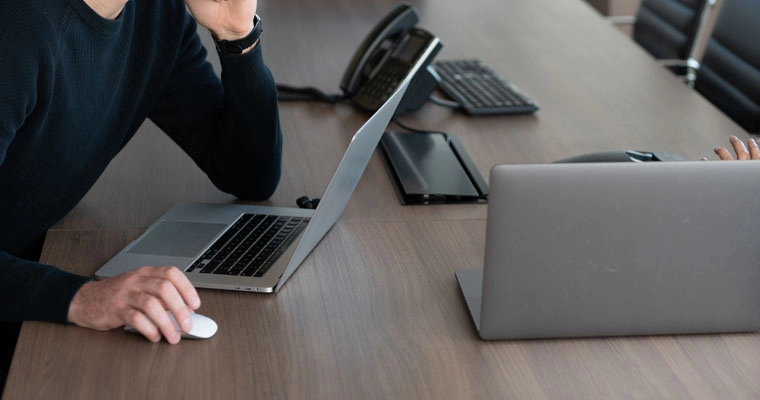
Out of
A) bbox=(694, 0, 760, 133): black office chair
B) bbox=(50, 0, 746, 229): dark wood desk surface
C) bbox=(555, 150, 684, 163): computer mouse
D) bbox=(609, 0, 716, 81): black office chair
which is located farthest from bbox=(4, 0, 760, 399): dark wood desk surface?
bbox=(609, 0, 716, 81): black office chair

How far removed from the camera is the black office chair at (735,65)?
7.66 ft

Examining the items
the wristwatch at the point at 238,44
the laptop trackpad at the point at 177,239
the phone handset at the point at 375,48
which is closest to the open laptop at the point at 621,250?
the laptop trackpad at the point at 177,239

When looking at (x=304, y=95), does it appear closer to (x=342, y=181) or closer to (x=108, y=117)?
(x=108, y=117)

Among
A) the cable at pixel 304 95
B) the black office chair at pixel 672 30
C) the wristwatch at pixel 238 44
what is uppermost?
the wristwatch at pixel 238 44

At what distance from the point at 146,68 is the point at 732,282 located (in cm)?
93

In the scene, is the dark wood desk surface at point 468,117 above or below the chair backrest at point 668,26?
above

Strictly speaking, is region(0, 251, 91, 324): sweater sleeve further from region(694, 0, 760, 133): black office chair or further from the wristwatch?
region(694, 0, 760, 133): black office chair

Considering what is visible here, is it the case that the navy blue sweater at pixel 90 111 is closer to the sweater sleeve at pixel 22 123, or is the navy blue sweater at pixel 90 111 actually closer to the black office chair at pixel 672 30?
the sweater sleeve at pixel 22 123

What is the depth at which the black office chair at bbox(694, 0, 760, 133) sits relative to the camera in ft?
7.66

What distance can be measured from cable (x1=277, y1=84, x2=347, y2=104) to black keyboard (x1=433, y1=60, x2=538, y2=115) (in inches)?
9.9

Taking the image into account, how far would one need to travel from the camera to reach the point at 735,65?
95.1 inches

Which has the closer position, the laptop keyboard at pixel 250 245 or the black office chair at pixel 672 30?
the laptop keyboard at pixel 250 245

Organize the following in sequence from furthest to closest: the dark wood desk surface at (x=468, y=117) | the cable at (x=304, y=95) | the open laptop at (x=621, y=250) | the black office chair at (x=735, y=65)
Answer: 1. the black office chair at (x=735, y=65)
2. the cable at (x=304, y=95)
3. the dark wood desk surface at (x=468, y=117)
4. the open laptop at (x=621, y=250)

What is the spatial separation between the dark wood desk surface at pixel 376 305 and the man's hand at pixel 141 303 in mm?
21
